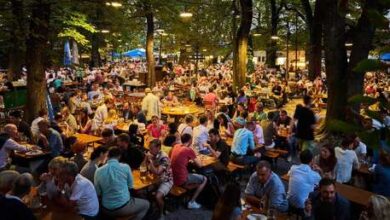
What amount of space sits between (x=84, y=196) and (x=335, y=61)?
9274 millimetres

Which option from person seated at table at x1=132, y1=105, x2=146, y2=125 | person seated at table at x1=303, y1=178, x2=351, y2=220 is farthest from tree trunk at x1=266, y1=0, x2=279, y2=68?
person seated at table at x1=303, y1=178, x2=351, y2=220

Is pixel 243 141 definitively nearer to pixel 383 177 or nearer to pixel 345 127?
pixel 383 177

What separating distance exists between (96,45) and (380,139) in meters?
35.6

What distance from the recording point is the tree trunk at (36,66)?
1212 cm

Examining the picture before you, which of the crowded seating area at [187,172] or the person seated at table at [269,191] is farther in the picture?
the person seated at table at [269,191]

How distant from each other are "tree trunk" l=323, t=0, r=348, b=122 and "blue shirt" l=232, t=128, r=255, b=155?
4139 mm

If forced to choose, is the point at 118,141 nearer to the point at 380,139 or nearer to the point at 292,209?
the point at 292,209

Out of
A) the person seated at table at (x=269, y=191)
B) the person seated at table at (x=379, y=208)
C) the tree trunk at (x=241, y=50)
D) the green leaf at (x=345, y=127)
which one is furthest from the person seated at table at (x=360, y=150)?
the tree trunk at (x=241, y=50)

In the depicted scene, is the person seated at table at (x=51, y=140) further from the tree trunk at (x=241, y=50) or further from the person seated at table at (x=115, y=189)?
the tree trunk at (x=241, y=50)

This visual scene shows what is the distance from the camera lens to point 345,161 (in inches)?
296

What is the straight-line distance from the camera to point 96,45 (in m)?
35.5

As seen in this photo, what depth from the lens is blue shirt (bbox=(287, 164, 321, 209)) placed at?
6383mm

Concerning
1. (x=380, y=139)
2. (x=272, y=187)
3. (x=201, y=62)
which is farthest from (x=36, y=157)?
(x=201, y=62)

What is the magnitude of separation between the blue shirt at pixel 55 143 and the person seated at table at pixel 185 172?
2997 millimetres
